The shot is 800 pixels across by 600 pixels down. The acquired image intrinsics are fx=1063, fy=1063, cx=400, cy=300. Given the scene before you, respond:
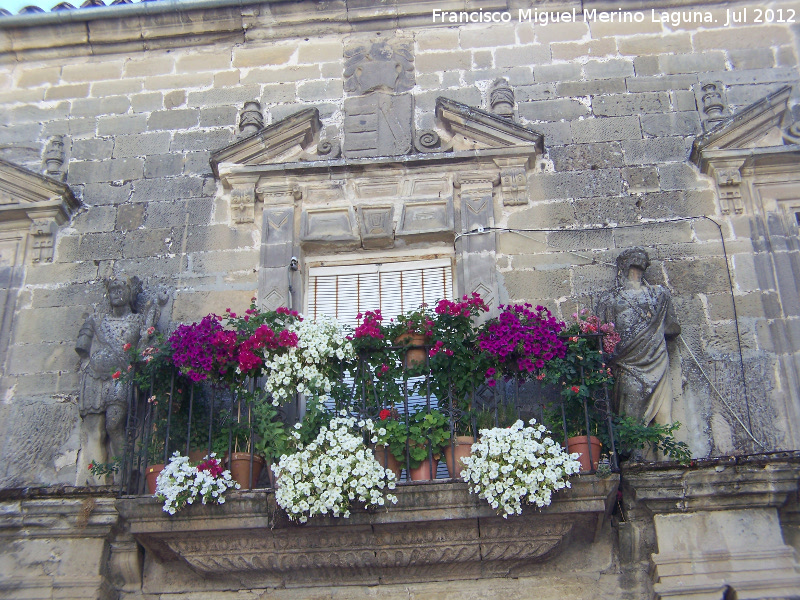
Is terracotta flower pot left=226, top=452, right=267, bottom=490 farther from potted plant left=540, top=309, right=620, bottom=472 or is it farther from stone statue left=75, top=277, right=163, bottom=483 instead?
potted plant left=540, top=309, right=620, bottom=472

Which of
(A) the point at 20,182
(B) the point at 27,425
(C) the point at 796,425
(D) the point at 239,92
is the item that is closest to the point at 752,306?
(C) the point at 796,425

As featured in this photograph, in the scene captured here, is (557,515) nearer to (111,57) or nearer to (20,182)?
(20,182)

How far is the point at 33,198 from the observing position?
8.55 metres

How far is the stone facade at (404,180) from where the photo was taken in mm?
7332

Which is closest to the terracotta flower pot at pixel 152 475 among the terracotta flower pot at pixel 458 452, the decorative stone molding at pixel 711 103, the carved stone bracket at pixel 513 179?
the terracotta flower pot at pixel 458 452

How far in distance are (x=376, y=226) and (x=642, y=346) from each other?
226cm

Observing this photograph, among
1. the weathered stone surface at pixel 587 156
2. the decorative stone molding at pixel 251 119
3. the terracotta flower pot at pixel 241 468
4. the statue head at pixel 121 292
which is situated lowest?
the terracotta flower pot at pixel 241 468

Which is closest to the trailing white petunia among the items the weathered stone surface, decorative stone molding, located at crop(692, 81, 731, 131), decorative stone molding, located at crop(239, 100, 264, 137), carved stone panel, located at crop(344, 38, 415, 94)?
decorative stone molding, located at crop(239, 100, 264, 137)

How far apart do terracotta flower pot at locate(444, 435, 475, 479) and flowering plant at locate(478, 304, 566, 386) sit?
427mm

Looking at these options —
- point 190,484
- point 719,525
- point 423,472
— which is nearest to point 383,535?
point 423,472

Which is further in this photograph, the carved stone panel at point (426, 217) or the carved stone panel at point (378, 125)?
the carved stone panel at point (378, 125)

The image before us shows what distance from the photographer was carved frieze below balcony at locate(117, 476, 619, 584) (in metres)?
6.36

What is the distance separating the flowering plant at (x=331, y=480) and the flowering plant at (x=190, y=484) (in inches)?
14.3

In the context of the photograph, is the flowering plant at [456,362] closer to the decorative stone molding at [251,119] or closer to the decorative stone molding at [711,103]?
the decorative stone molding at [251,119]
